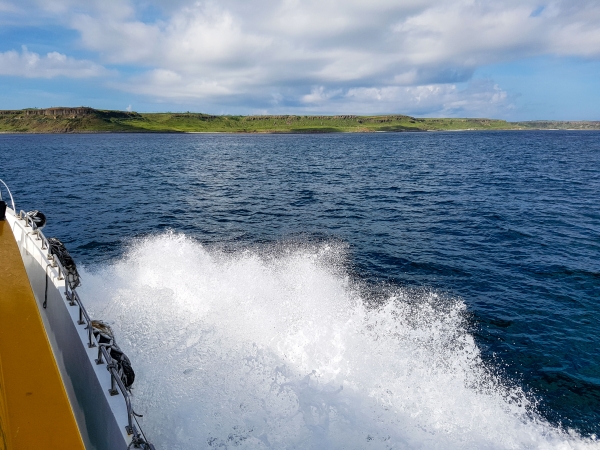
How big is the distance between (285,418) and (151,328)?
558 centimetres

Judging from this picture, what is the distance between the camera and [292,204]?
32594mm

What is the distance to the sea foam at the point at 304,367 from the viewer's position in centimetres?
864

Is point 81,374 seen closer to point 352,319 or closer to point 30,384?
point 30,384

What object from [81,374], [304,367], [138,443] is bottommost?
[304,367]

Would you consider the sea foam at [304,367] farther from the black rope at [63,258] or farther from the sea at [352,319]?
the black rope at [63,258]

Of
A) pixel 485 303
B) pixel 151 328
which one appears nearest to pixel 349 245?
pixel 485 303

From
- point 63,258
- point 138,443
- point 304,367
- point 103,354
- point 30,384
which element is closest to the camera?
point 138,443

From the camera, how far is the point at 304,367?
10.6 meters

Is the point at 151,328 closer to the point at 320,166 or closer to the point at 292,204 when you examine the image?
Result: the point at 292,204

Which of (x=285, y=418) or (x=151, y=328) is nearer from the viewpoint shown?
(x=285, y=418)

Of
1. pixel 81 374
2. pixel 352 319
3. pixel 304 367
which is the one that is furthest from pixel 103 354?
pixel 352 319

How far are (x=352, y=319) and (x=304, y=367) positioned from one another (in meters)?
3.27

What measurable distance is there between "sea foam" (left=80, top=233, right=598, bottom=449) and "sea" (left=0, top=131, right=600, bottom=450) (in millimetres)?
50

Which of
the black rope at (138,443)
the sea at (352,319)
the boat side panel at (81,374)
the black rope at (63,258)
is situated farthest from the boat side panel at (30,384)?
the sea at (352,319)
